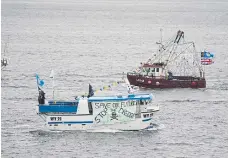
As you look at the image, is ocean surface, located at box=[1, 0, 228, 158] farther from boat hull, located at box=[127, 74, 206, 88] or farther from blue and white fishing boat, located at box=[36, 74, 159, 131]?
boat hull, located at box=[127, 74, 206, 88]

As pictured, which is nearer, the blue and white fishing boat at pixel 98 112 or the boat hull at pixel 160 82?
the blue and white fishing boat at pixel 98 112

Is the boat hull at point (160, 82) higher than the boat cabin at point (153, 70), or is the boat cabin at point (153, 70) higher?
the boat cabin at point (153, 70)

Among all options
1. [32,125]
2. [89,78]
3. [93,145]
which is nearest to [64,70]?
[89,78]

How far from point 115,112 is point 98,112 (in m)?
2.15

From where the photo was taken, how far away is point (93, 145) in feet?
280

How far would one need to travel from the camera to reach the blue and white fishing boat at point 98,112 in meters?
89.4

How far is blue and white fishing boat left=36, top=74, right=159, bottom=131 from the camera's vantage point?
8944cm

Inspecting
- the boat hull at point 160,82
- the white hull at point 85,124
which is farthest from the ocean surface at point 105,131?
the boat hull at point 160,82

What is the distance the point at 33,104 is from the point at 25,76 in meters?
27.5

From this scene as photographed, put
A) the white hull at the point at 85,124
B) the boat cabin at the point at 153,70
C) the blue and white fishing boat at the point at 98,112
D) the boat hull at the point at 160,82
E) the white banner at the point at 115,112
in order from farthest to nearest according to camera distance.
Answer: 1. the boat cabin at the point at 153,70
2. the boat hull at the point at 160,82
3. the white banner at the point at 115,112
4. the white hull at the point at 85,124
5. the blue and white fishing boat at the point at 98,112

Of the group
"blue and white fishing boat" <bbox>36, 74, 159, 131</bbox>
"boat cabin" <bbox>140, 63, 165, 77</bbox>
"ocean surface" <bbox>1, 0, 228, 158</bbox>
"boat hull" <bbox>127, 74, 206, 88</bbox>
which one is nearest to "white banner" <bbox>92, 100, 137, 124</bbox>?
"blue and white fishing boat" <bbox>36, 74, 159, 131</bbox>

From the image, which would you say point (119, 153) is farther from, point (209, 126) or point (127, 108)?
point (209, 126)

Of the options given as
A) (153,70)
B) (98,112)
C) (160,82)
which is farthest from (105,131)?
(153,70)

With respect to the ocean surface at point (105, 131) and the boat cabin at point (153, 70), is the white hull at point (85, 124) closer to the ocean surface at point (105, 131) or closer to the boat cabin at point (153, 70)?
the ocean surface at point (105, 131)
